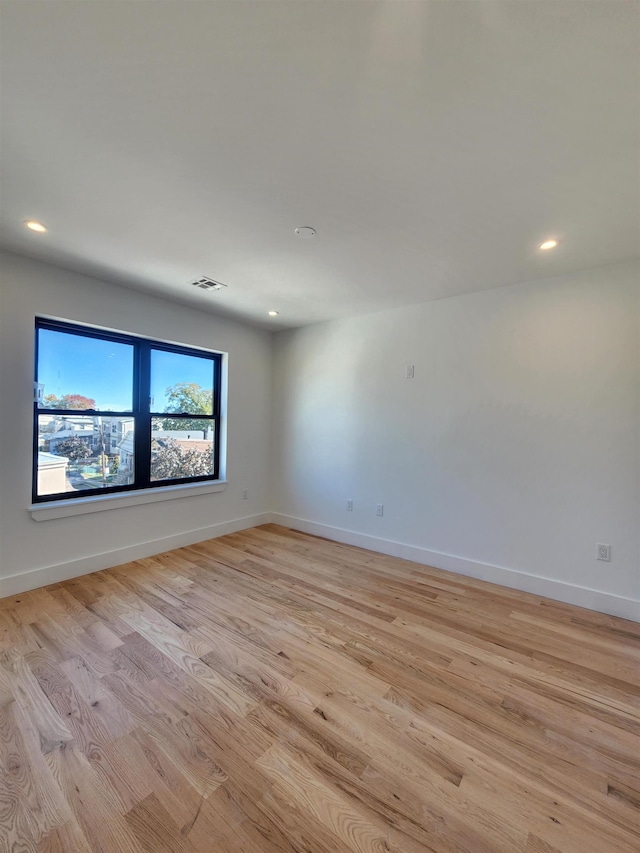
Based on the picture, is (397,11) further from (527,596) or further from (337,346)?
(527,596)

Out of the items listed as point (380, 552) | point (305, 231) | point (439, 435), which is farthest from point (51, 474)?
point (439, 435)

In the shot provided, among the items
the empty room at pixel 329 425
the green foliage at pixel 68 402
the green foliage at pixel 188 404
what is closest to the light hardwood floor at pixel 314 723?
the empty room at pixel 329 425

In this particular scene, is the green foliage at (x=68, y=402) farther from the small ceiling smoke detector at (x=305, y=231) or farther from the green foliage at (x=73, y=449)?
the small ceiling smoke detector at (x=305, y=231)

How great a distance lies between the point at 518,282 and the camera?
2.86 m

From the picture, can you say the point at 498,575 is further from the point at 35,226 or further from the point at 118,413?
the point at 35,226

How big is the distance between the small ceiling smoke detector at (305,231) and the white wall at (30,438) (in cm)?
192

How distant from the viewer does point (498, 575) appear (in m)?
2.93

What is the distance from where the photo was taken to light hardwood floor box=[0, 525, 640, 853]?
3.71 feet

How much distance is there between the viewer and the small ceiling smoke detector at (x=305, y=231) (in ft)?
6.90

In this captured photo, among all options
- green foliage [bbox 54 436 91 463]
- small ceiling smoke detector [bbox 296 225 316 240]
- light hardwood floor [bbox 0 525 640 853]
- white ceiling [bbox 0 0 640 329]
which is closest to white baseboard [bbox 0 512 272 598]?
light hardwood floor [bbox 0 525 640 853]

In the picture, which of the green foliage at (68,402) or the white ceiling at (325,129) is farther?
the green foliage at (68,402)

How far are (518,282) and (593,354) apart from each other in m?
0.83

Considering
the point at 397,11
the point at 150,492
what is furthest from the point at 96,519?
the point at 397,11

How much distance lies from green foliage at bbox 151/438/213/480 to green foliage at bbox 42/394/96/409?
2.57ft
